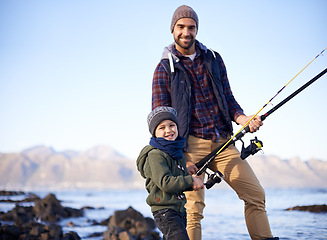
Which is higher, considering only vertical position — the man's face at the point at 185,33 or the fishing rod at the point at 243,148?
the man's face at the point at 185,33

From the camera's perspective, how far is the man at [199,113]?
3.74m

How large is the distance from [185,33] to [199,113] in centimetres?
84

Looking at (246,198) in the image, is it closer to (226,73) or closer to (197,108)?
(197,108)

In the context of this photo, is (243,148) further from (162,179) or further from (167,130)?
(162,179)

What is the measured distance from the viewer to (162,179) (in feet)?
9.66

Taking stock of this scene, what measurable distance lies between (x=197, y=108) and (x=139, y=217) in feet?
26.1

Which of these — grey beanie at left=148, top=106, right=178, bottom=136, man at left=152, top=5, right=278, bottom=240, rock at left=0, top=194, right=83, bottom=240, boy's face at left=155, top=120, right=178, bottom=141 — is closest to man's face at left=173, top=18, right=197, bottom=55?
man at left=152, top=5, right=278, bottom=240

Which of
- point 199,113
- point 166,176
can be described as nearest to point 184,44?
point 199,113

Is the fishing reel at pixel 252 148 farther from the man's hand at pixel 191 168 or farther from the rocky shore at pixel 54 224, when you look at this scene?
the rocky shore at pixel 54 224

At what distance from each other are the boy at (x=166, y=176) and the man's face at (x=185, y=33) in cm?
98

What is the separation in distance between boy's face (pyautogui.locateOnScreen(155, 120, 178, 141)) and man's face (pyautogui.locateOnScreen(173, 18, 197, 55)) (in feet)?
3.56

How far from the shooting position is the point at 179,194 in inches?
123

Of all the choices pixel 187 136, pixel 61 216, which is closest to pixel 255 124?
pixel 187 136

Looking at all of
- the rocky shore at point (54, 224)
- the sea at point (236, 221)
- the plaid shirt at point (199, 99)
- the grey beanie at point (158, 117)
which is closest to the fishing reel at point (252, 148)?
the plaid shirt at point (199, 99)
